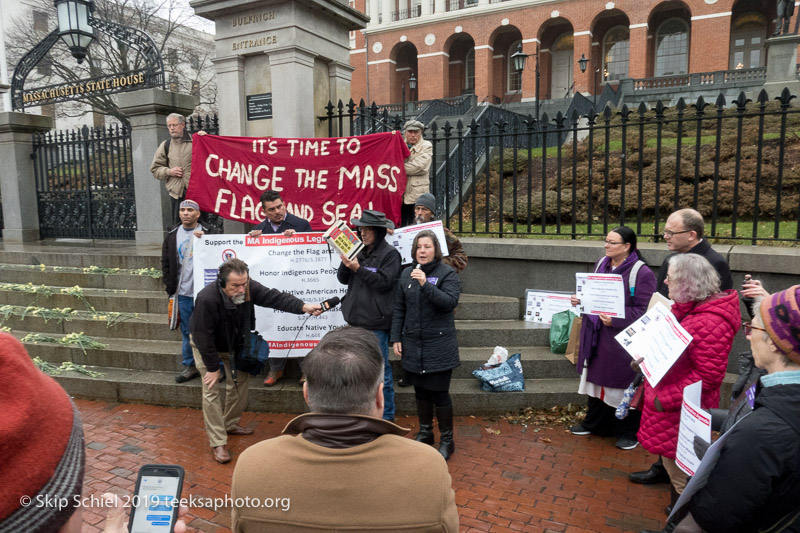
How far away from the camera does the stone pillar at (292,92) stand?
285 inches

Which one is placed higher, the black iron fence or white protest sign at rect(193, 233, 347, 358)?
the black iron fence

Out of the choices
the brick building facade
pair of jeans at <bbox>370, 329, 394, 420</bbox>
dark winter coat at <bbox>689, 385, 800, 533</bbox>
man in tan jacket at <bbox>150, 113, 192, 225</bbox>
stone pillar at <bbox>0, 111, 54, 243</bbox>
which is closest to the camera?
dark winter coat at <bbox>689, 385, 800, 533</bbox>

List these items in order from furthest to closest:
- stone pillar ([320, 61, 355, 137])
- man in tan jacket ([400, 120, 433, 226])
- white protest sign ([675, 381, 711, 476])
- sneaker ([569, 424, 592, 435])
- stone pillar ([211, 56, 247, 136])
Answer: stone pillar ([320, 61, 355, 137]) → stone pillar ([211, 56, 247, 136]) → man in tan jacket ([400, 120, 433, 226]) → sneaker ([569, 424, 592, 435]) → white protest sign ([675, 381, 711, 476])

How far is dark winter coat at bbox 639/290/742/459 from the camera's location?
11.2 feet

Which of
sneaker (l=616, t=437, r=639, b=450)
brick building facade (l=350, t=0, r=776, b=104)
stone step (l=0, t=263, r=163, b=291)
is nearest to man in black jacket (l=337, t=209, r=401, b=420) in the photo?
sneaker (l=616, t=437, r=639, b=450)

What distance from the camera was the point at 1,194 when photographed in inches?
446

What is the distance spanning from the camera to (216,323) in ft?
15.1

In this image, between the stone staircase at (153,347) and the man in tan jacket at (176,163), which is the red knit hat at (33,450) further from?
the man in tan jacket at (176,163)

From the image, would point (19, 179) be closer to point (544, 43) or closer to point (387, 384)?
point (387, 384)

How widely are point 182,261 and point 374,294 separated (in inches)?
93.6

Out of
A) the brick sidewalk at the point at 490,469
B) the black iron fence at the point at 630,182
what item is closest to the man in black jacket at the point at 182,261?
the brick sidewalk at the point at 490,469

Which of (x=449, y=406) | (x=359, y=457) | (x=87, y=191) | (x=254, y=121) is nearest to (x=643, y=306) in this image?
(x=449, y=406)

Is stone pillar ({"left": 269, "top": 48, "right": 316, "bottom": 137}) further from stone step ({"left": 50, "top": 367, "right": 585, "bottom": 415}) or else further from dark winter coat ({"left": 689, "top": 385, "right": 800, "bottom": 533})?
dark winter coat ({"left": 689, "top": 385, "right": 800, "bottom": 533})

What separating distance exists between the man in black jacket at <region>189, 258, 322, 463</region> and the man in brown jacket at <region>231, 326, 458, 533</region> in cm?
311
